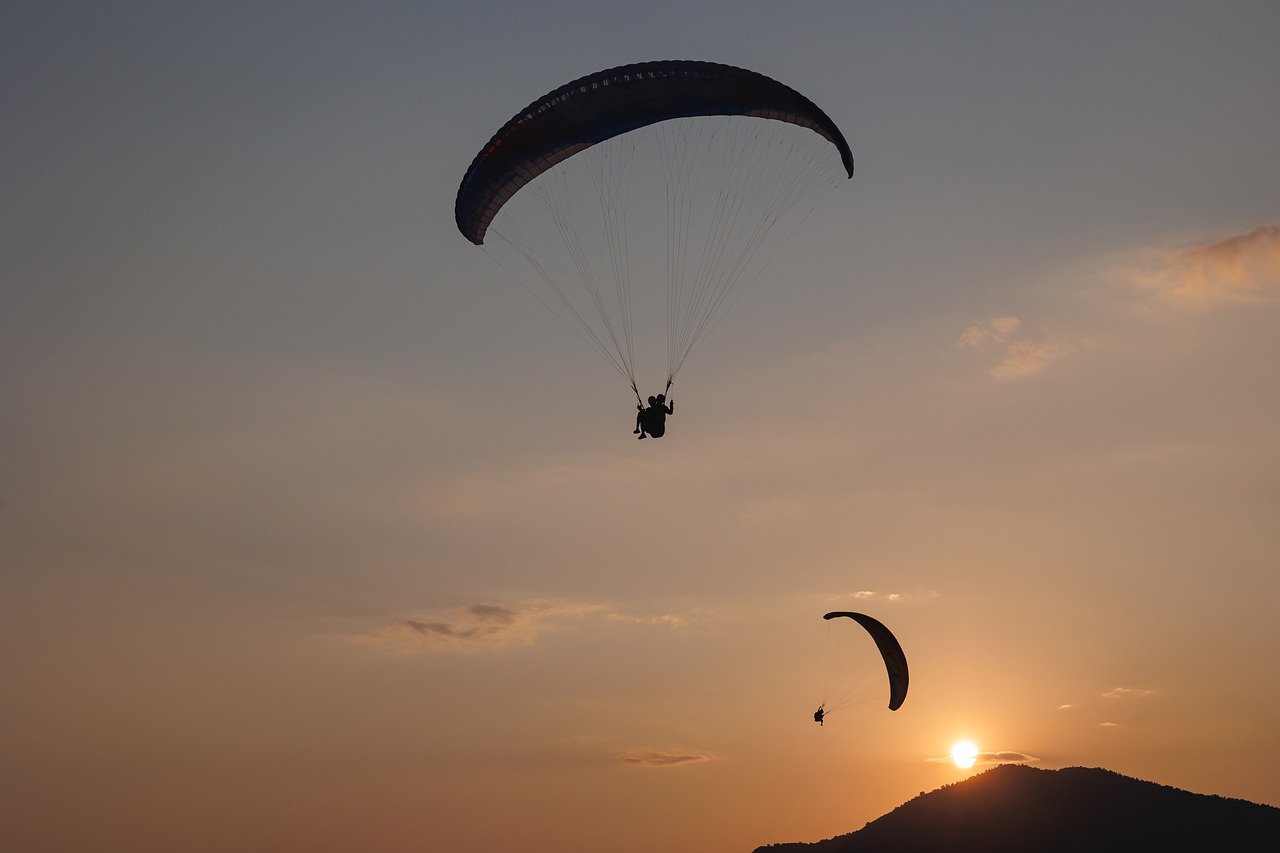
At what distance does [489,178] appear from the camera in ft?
122

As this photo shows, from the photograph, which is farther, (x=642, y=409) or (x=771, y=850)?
(x=771, y=850)

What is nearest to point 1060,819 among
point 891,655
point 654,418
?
point 891,655

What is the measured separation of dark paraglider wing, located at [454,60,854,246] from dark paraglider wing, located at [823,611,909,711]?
30074 mm

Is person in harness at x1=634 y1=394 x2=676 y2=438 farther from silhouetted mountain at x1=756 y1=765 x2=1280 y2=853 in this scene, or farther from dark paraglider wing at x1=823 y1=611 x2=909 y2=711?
silhouetted mountain at x1=756 y1=765 x2=1280 y2=853

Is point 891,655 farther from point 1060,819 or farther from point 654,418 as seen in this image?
point 1060,819

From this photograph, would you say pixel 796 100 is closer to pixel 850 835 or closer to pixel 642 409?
pixel 642 409

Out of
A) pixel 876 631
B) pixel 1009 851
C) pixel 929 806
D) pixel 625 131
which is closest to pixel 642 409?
pixel 625 131

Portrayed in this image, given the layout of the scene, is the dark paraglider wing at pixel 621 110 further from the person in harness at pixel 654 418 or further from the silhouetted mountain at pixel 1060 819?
the silhouetted mountain at pixel 1060 819

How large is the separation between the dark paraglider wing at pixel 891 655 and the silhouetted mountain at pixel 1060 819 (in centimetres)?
7846

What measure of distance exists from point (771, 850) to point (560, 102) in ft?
408

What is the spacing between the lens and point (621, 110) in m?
35.1

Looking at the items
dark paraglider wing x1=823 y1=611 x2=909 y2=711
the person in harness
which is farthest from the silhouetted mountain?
the person in harness

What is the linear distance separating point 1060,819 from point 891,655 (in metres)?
84.1

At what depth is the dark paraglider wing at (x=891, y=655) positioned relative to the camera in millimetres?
60562
